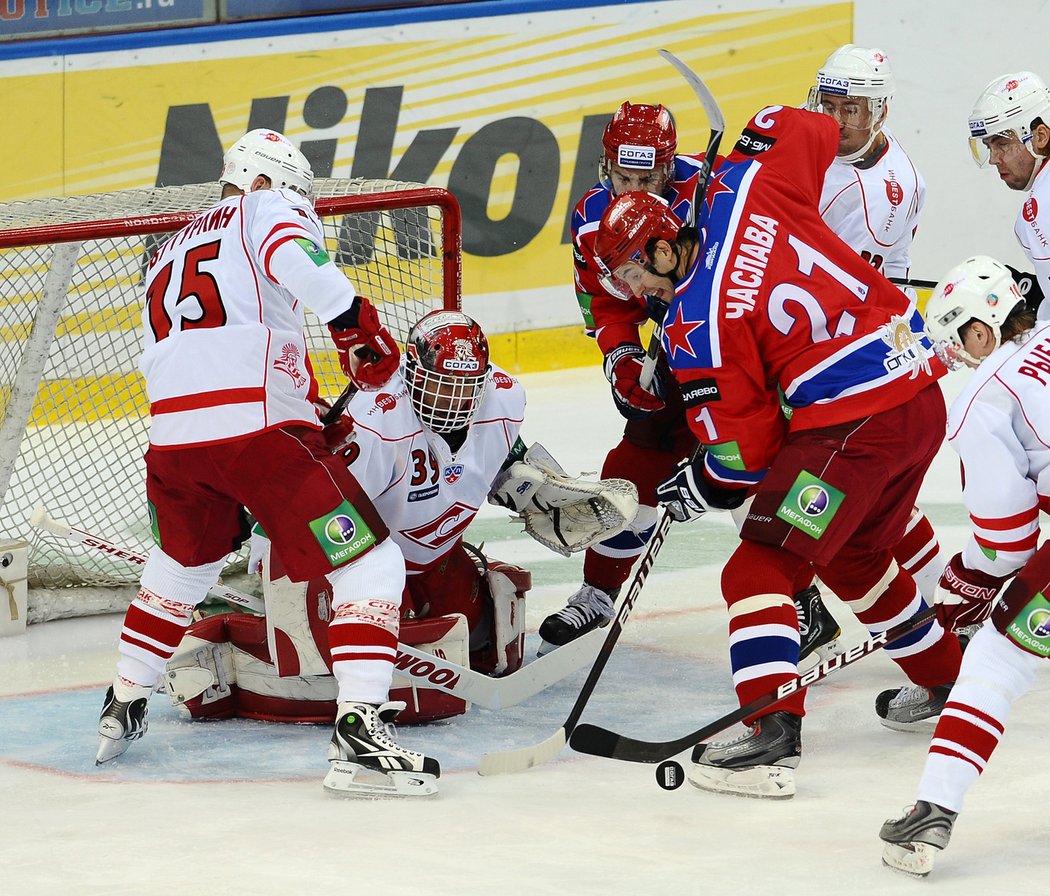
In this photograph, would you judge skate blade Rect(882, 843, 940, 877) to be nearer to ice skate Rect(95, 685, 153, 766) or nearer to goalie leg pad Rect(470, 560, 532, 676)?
goalie leg pad Rect(470, 560, 532, 676)

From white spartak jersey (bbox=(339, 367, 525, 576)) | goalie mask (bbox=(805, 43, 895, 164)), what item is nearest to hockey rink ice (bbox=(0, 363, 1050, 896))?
white spartak jersey (bbox=(339, 367, 525, 576))

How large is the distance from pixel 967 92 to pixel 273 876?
5.64 metres

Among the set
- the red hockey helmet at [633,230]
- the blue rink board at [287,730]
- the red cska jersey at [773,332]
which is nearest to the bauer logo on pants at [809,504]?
the red cska jersey at [773,332]

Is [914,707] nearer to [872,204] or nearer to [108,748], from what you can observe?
[872,204]

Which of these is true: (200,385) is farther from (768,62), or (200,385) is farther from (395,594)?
(768,62)

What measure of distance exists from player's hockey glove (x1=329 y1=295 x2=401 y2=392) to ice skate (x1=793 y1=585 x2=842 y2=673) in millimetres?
1269

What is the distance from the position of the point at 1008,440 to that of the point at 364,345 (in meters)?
1.12

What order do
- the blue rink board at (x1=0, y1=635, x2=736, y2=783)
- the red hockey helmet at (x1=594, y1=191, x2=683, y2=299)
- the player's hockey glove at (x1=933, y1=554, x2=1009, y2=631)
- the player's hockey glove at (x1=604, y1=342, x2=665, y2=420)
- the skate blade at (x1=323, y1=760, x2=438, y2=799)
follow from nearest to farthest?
the player's hockey glove at (x1=933, y1=554, x2=1009, y2=631) < the skate blade at (x1=323, y1=760, x2=438, y2=799) < the red hockey helmet at (x1=594, y1=191, x2=683, y2=299) < the blue rink board at (x1=0, y1=635, x2=736, y2=783) < the player's hockey glove at (x1=604, y1=342, x2=665, y2=420)

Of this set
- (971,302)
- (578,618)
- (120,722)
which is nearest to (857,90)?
(578,618)

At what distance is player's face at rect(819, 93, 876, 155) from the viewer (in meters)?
4.32

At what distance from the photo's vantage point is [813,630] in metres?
3.88

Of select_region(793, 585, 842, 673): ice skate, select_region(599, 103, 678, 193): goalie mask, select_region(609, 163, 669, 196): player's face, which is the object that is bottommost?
select_region(793, 585, 842, 673): ice skate

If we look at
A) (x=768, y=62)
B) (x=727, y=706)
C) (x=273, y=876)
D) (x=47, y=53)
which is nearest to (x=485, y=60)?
(x=768, y=62)

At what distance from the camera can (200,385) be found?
10.2 feet
